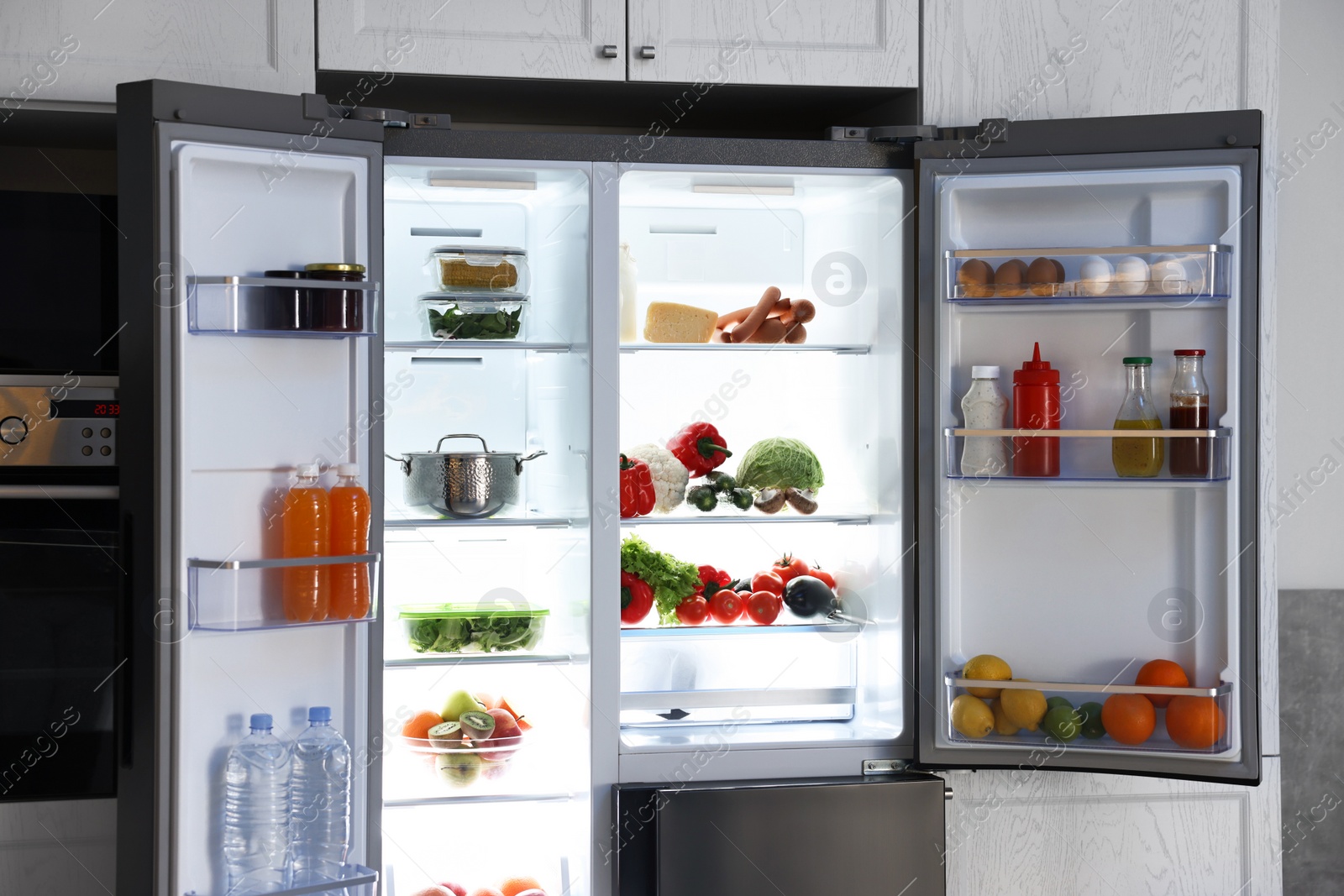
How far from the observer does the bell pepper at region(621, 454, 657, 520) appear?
2096mm

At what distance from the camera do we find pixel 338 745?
181 cm

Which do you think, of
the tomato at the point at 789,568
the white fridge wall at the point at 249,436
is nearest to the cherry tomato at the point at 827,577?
the tomato at the point at 789,568

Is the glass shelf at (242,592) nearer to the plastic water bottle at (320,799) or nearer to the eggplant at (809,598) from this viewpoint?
the plastic water bottle at (320,799)

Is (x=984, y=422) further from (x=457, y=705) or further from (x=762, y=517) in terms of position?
(x=457, y=705)

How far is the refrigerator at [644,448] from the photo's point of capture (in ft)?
5.61

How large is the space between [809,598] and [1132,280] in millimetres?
885

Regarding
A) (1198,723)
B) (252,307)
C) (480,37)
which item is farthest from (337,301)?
(1198,723)

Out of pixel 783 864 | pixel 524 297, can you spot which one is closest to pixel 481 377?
pixel 524 297

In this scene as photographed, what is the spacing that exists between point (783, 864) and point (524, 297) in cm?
118

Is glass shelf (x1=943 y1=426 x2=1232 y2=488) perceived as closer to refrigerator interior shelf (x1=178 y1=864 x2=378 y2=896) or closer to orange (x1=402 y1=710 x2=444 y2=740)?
orange (x1=402 y1=710 x2=444 y2=740)

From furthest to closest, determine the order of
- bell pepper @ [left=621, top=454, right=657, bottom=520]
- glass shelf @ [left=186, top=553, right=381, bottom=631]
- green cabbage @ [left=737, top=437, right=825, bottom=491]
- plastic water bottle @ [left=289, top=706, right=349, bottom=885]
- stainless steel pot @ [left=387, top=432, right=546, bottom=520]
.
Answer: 1. green cabbage @ [left=737, top=437, right=825, bottom=491]
2. bell pepper @ [left=621, top=454, right=657, bottom=520]
3. stainless steel pot @ [left=387, top=432, right=546, bottom=520]
4. plastic water bottle @ [left=289, top=706, right=349, bottom=885]
5. glass shelf @ [left=186, top=553, right=381, bottom=631]

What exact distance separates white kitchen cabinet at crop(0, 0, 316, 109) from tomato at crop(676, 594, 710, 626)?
1.23 meters

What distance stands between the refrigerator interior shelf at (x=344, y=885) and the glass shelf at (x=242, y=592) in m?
0.43

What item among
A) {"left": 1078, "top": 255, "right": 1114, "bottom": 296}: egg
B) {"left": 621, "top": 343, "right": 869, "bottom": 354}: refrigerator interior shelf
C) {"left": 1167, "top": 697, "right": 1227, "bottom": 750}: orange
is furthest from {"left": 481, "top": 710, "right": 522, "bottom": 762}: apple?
{"left": 1078, "top": 255, "right": 1114, "bottom": 296}: egg
